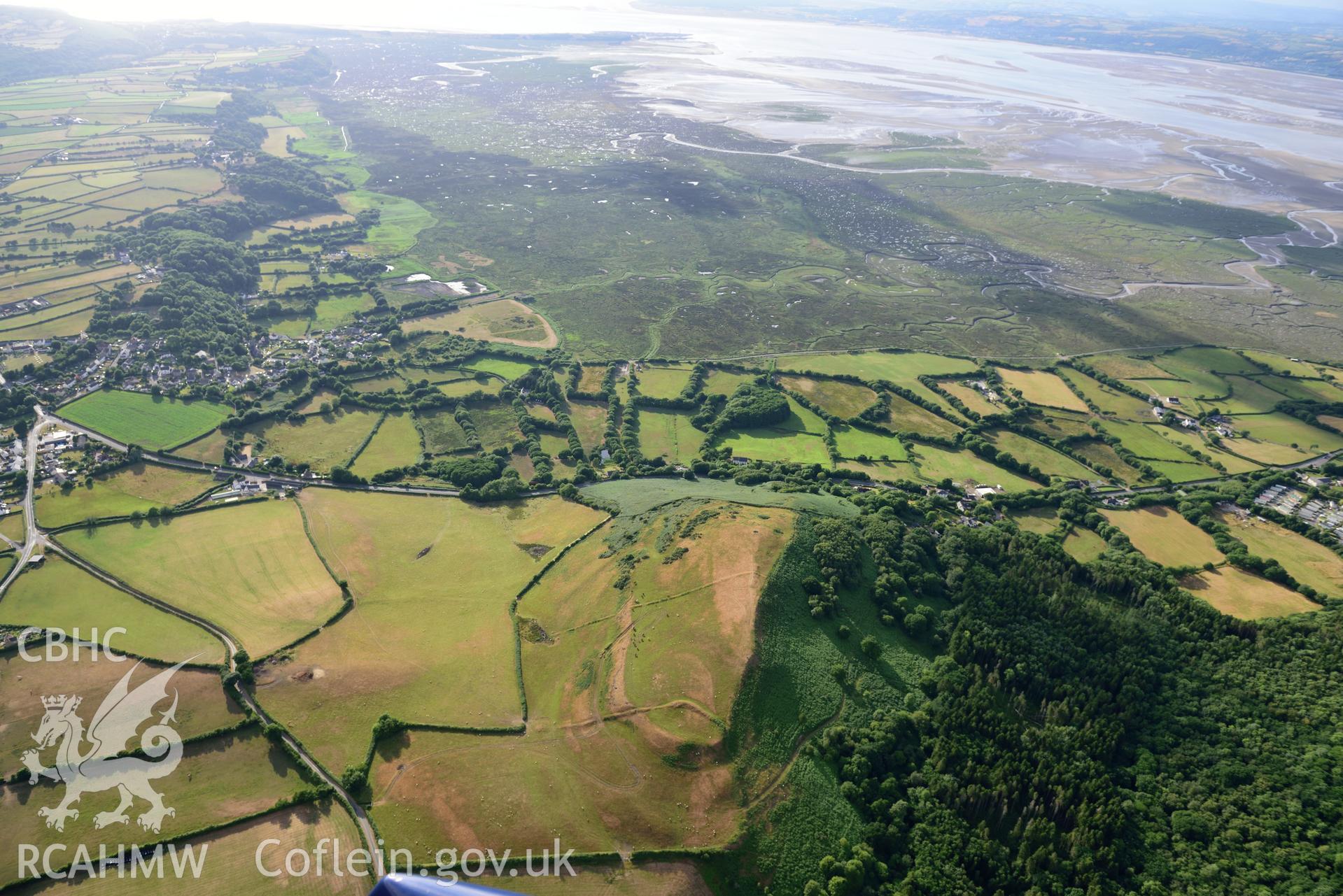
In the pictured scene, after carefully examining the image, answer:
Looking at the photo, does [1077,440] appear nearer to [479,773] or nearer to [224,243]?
[479,773]

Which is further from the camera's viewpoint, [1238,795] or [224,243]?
[224,243]

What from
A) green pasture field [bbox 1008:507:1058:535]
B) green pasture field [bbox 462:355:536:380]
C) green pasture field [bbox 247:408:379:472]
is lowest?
green pasture field [bbox 1008:507:1058:535]

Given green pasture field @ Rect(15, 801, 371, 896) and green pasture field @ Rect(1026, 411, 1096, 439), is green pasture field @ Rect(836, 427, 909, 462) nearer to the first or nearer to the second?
green pasture field @ Rect(1026, 411, 1096, 439)

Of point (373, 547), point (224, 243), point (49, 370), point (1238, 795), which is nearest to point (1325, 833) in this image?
point (1238, 795)

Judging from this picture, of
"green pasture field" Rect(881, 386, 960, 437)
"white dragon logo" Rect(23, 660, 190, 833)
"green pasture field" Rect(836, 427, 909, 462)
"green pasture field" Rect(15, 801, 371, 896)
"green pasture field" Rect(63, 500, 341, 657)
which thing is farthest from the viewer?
"green pasture field" Rect(881, 386, 960, 437)

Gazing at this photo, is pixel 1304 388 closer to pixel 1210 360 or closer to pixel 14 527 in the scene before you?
pixel 1210 360

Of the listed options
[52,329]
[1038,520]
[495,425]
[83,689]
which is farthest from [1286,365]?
[52,329]

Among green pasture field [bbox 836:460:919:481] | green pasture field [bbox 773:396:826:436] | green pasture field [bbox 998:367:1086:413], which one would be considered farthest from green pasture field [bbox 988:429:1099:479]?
green pasture field [bbox 773:396:826:436]
